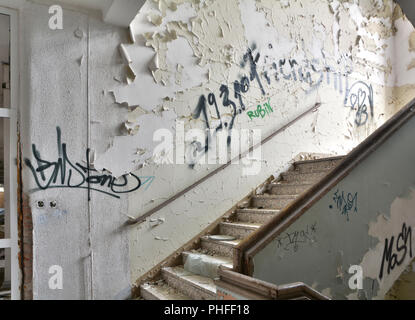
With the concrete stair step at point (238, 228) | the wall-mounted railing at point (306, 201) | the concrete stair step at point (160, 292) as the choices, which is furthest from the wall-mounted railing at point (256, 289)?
the concrete stair step at point (238, 228)

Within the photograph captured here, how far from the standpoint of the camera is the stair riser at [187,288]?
8.68 feet

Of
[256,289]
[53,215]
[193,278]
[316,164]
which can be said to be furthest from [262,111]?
[256,289]

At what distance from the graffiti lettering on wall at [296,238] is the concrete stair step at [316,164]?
5.11 feet

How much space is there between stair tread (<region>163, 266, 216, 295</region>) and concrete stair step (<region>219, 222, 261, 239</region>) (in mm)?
617

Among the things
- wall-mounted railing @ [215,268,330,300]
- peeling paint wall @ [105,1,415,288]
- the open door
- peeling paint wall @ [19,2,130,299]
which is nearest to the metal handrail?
peeling paint wall @ [105,1,415,288]

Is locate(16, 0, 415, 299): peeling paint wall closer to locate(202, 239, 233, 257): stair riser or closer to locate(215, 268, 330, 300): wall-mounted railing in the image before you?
locate(202, 239, 233, 257): stair riser

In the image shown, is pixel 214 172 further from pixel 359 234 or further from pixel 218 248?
pixel 359 234

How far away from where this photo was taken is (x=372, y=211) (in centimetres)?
272

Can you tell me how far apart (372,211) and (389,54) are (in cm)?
418

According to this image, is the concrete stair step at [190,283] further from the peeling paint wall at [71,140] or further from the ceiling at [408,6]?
the ceiling at [408,6]

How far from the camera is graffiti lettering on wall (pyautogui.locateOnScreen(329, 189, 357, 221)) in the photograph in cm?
246

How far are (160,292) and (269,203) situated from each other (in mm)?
1500

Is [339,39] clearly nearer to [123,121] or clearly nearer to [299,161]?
[299,161]

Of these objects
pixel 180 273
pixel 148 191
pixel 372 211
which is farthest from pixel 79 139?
pixel 372 211
